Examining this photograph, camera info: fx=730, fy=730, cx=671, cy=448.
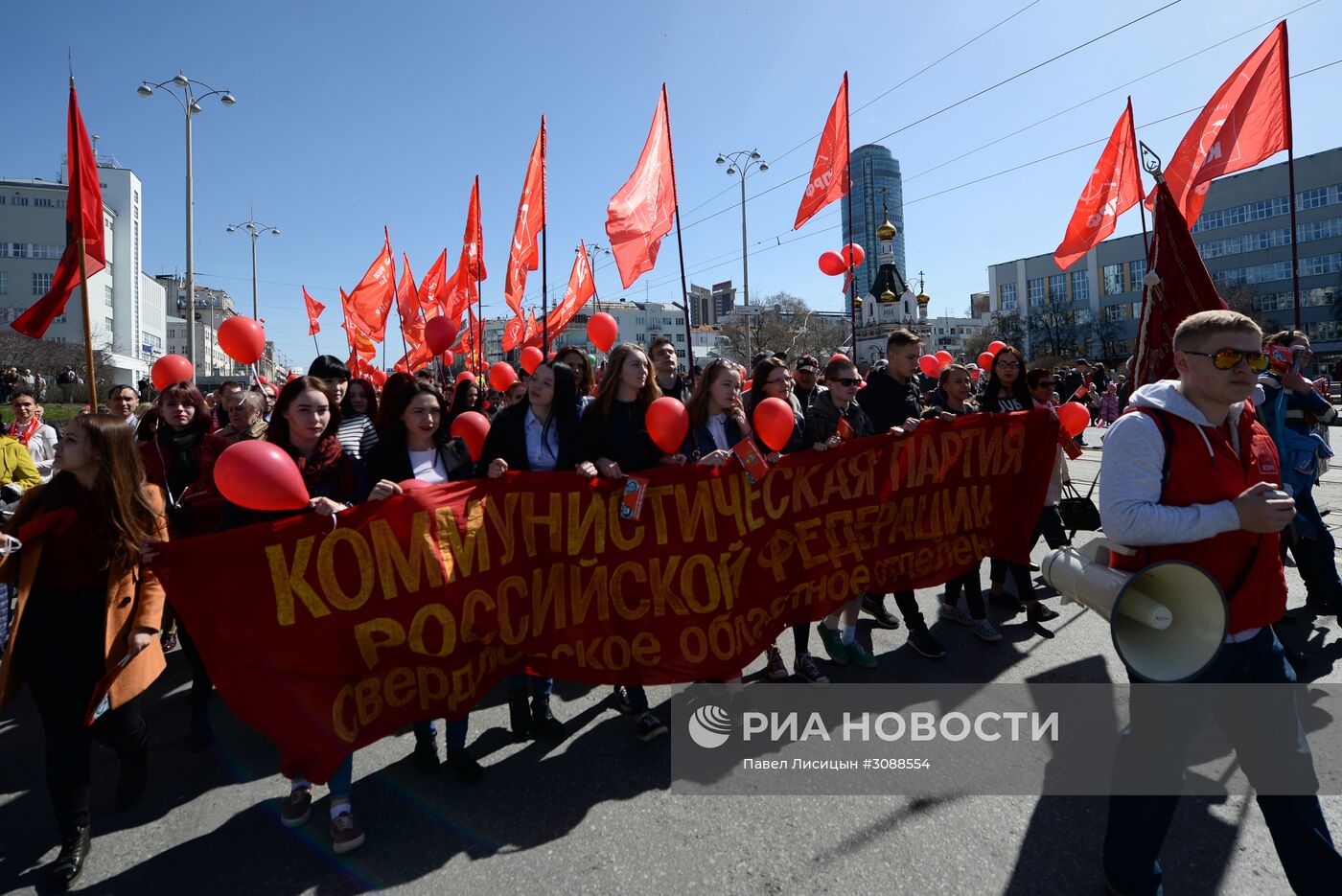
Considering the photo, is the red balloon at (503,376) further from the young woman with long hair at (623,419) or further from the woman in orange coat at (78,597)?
the woman in orange coat at (78,597)

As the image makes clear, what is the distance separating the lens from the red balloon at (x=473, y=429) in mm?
4184

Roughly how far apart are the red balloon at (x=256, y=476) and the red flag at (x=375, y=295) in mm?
11981

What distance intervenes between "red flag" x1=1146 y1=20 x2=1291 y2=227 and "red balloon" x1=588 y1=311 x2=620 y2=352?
5900 millimetres

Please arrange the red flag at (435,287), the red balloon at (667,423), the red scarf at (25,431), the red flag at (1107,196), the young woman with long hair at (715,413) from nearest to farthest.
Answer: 1. the red balloon at (667,423)
2. the young woman with long hair at (715,413)
3. the red scarf at (25,431)
4. the red flag at (1107,196)
5. the red flag at (435,287)

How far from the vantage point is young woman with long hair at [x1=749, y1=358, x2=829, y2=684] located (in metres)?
4.05

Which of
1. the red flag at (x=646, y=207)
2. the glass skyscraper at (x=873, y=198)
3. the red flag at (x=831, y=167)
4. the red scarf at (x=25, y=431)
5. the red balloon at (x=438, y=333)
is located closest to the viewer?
the red scarf at (x=25, y=431)

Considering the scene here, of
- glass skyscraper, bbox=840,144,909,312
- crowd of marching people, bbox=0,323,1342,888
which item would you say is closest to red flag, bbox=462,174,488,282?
crowd of marching people, bbox=0,323,1342,888

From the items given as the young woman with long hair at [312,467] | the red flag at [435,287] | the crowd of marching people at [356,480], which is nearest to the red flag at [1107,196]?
the crowd of marching people at [356,480]

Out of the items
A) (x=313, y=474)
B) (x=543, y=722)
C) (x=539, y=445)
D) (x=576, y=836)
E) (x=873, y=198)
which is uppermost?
(x=873, y=198)

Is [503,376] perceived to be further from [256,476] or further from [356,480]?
[256,476]

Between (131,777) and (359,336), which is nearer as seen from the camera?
(131,777)

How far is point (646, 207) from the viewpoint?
7.74m

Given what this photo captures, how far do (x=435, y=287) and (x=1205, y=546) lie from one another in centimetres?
1619

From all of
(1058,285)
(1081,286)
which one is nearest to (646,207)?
(1081,286)
